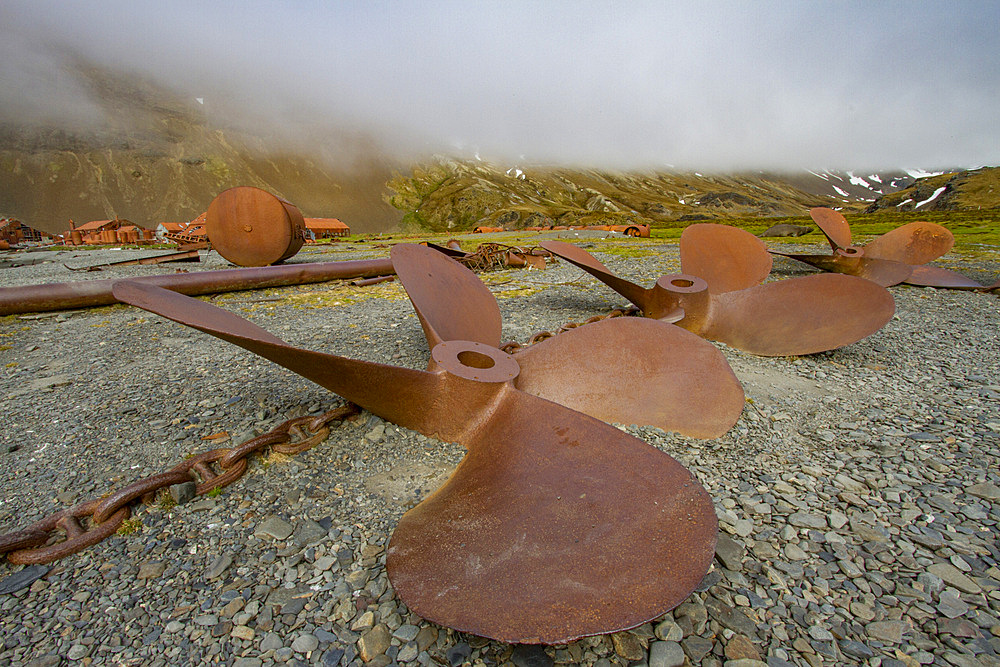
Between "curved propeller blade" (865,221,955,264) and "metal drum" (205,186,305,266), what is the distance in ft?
36.6

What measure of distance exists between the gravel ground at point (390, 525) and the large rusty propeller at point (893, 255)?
4.95 m

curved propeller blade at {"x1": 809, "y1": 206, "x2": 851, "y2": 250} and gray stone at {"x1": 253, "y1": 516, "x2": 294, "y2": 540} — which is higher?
curved propeller blade at {"x1": 809, "y1": 206, "x2": 851, "y2": 250}

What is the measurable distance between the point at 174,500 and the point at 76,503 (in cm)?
42

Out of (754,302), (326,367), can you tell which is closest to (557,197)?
(754,302)

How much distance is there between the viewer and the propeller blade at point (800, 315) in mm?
3842

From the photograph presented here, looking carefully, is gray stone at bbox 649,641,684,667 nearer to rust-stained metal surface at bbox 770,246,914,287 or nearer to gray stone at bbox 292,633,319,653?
gray stone at bbox 292,633,319,653

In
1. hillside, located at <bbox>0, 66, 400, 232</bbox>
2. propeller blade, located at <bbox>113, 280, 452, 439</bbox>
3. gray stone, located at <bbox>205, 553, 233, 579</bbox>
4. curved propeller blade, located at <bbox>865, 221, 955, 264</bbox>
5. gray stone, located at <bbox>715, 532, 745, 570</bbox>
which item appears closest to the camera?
gray stone, located at <bbox>205, 553, 233, 579</bbox>

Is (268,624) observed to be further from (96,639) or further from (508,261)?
(508,261)

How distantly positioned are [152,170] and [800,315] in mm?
82494

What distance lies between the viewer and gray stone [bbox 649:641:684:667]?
1.31 meters

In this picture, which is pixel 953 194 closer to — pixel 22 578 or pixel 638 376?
pixel 638 376

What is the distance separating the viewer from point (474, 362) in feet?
8.57

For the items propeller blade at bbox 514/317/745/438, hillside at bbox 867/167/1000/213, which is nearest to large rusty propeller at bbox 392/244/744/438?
propeller blade at bbox 514/317/745/438

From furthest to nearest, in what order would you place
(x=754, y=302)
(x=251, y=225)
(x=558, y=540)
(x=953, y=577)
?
(x=251, y=225) < (x=754, y=302) < (x=953, y=577) < (x=558, y=540)
